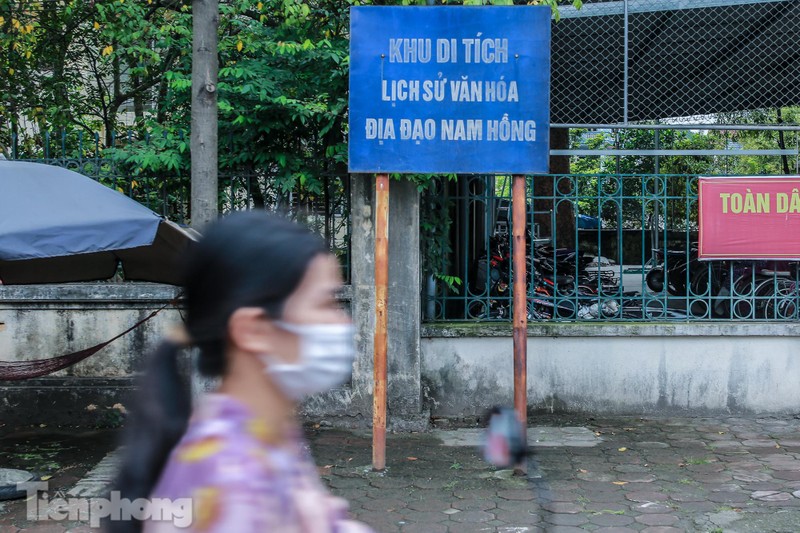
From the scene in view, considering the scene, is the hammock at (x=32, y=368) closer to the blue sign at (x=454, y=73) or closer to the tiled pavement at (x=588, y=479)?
the tiled pavement at (x=588, y=479)

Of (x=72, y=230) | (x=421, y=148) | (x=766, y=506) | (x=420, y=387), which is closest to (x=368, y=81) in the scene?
(x=421, y=148)

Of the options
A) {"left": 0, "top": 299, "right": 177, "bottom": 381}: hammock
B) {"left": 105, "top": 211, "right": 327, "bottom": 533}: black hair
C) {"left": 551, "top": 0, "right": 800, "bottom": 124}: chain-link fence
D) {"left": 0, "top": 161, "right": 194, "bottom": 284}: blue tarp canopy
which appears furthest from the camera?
{"left": 551, "top": 0, "right": 800, "bottom": 124}: chain-link fence

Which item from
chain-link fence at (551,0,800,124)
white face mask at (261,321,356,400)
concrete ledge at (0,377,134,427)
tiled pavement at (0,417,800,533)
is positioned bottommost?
tiled pavement at (0,417,800,533)

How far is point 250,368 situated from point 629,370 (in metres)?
6.41

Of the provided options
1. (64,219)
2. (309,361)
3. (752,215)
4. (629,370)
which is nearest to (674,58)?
(752,215)

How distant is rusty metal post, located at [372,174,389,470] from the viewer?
5977mm

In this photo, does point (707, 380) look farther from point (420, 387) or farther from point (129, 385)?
point (129, 385)

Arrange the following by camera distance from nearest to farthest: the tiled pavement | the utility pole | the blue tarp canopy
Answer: the blue tarp canopy
the tiled pavement
the utility pole

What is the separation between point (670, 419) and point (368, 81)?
404 cm

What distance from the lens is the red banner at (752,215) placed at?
7426mm

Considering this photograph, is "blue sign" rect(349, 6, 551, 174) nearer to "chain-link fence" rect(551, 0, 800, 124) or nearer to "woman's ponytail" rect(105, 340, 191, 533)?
"chain-link fence" rect(551, 0, 800, 124)

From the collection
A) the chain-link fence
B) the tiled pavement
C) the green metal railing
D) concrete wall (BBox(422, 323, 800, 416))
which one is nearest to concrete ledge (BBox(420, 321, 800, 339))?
concrete wall (BBox(422, 323, 800, 416))

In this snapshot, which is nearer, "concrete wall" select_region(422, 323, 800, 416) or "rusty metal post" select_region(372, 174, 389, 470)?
"rusty metal post" select_region(372, 174, 389, 470)

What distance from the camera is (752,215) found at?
24.5ft
